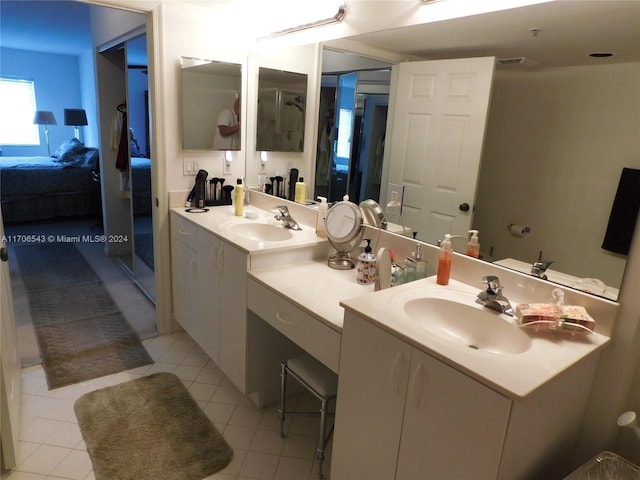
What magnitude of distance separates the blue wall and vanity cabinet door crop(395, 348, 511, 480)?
8601mm

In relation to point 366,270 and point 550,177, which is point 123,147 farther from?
point 550,177

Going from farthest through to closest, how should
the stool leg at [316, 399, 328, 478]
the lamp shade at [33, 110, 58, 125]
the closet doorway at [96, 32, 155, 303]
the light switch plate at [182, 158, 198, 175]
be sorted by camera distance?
the lamp shade at [33, 110, 58, 125] → the closet doorway at [96, 32, 155, 303] → the light switch plate at [182, 158, 198, 175] → the stool leg at [316, 399, 328, 478]

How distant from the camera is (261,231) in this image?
242cm

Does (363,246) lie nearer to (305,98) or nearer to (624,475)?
(305,98)

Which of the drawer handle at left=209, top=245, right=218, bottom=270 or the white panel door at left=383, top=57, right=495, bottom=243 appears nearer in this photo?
the white panel door at left=383, top=57, right=495, bottom=243

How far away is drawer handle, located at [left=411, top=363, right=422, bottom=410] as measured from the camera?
1119mm

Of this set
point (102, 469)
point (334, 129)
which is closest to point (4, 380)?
point (102, 469)

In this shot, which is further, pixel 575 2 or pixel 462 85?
pixel 462 85

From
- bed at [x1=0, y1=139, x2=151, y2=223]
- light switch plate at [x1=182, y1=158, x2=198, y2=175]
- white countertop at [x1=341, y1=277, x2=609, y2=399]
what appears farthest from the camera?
bed at [x1=0, y1=139, x2=151, y2=223]

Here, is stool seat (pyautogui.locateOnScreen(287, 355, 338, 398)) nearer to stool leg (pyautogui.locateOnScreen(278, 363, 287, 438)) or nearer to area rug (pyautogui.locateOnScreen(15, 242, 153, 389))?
stool leg (pyautogui.locateOnScreen(278, 363, 287, 438))

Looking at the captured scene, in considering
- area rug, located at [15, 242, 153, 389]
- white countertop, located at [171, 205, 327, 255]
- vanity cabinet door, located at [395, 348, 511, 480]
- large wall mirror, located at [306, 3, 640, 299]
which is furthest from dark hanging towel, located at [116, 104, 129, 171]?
vanity cabinet door, located at [395, 348, 511, 480]

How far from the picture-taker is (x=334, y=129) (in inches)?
89.0

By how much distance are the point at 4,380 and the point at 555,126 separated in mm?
2140

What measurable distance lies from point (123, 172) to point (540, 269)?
3845 mm
